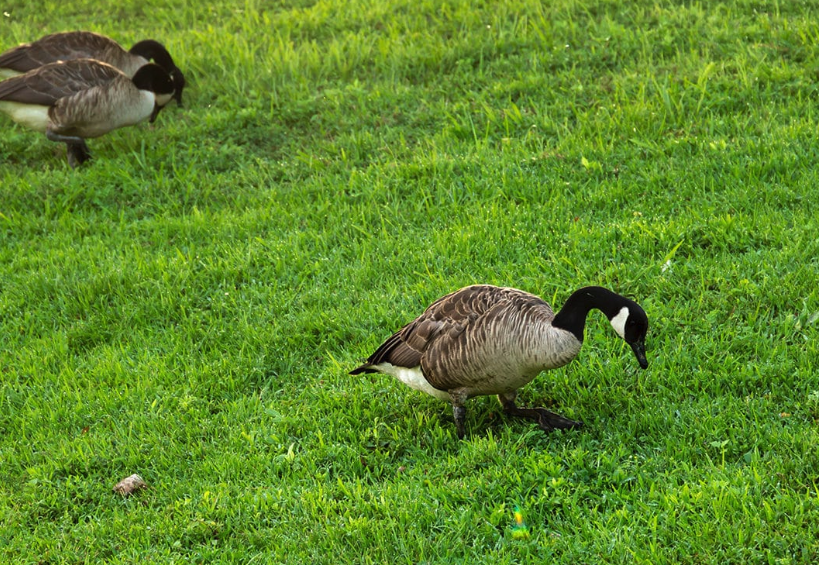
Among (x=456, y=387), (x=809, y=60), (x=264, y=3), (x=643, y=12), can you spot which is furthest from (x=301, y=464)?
(x=264, y=3)

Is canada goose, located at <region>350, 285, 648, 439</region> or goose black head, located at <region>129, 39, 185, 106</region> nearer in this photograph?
canada goose, located at <region>350, 285, 648, 439</region>

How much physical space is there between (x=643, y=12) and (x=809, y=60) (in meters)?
2.09

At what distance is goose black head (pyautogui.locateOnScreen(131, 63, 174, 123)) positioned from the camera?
9.55 meters

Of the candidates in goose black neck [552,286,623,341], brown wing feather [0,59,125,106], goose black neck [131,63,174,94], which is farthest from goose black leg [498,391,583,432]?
brown wing feather [0,59,125,106]

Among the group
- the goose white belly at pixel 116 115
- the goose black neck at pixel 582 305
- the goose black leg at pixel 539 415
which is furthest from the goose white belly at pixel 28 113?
the goose black neck at pixel 582 305

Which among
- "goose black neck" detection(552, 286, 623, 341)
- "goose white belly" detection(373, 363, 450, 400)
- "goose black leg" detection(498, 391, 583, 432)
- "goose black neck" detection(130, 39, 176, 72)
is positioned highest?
"goose black neck" detection(130, 39, 176, 72)

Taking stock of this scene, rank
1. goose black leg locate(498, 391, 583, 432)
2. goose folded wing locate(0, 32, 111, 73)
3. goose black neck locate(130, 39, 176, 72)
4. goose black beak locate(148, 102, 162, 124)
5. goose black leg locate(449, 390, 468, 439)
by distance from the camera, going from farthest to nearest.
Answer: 1. goose black neck locate(130, 39, 176, 72)
2. goose folded wing locate(0, 32, 111, 73)
3. goose black beak locate(148, 102, 162, 124)
4. goose black leg locate(449, 390, 468, 439)
5. goose black leg locate(498, 391, 583, 432)

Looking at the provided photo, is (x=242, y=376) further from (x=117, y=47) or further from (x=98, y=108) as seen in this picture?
(x=117, y=47)

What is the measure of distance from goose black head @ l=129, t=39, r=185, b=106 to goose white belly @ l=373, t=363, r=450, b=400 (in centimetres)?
582

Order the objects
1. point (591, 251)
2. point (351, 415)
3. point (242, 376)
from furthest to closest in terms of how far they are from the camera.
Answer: point (591, 251) → point (242, 376) → point (351, 415)

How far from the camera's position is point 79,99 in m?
9.16

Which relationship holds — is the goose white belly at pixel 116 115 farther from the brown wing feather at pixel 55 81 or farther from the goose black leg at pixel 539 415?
the goose black leg at pixel 539 415

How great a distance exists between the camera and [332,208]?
26.5ft

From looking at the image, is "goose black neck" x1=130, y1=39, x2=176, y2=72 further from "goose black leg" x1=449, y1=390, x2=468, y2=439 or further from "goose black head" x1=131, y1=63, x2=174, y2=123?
"goose black leg" x1=449, y1=390, x2=468, y2=439
